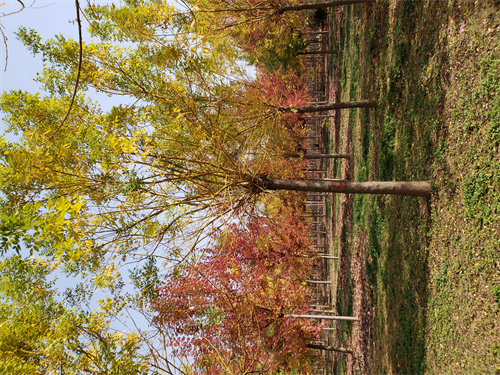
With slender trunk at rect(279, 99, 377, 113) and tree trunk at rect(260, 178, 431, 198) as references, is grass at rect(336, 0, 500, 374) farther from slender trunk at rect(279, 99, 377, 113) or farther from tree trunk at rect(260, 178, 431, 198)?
slender trunk at rect(279, 99, 377, 113)

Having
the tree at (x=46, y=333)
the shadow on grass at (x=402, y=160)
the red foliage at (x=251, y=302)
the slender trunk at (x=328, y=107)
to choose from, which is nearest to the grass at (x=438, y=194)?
the shadow on grass at (x=402, y=160)

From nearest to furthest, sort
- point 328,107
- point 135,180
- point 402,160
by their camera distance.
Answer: point 135,180
point 402,160
point 328,107

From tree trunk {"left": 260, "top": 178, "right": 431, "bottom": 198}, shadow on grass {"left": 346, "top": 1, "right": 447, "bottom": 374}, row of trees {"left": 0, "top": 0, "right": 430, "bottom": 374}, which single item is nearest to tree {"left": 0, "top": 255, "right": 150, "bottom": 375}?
row of trees {"left": 0, "top": 0, "right": 430, "bottom": 374}

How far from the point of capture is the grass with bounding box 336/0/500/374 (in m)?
4.12

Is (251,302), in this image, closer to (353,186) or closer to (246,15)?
(353,186)

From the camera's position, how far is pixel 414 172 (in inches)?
241

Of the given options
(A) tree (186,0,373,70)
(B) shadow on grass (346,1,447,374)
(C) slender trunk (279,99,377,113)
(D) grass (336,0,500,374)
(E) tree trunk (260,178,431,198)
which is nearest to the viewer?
(D) grass (336,0,500,374)

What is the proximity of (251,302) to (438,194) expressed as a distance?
4411 millimetres

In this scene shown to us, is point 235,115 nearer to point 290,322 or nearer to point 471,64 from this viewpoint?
point 471,64

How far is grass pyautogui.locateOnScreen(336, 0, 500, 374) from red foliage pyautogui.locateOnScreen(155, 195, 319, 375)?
2.23m

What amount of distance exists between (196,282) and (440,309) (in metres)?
4.89

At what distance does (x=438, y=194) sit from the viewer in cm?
518

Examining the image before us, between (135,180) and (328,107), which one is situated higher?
(328,107)

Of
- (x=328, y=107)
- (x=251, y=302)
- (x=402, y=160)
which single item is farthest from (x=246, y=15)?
(x=251, y=302)
